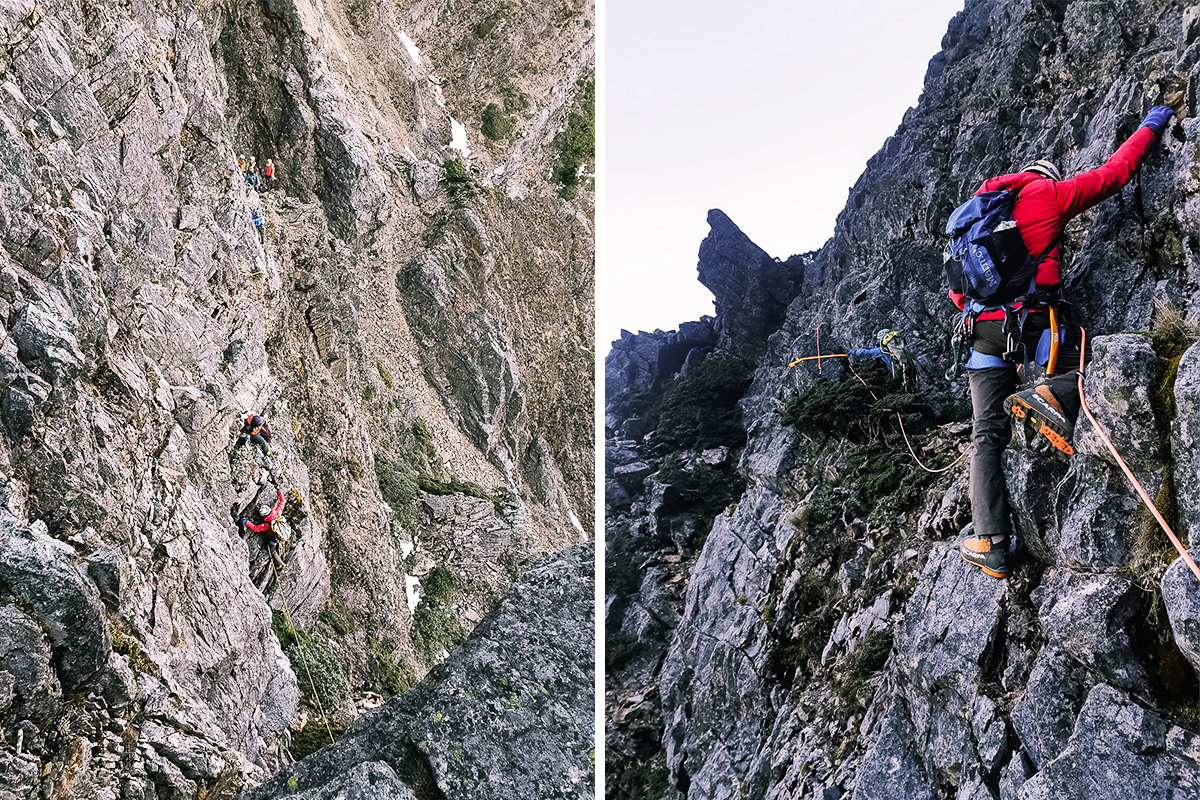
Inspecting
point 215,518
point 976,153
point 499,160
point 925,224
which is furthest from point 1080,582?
point 499,160

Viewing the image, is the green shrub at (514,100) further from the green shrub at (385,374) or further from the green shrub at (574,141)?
the green shrub at (385,374)

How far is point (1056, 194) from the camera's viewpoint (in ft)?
9.80

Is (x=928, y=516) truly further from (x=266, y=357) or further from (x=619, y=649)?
(x=266, y=357)

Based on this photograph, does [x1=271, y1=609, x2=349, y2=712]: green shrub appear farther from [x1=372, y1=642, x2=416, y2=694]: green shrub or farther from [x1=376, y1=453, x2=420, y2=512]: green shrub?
[x1=376, y1=453, x2=420, y2=512]: green shrub

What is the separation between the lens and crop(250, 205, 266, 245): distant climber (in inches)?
279

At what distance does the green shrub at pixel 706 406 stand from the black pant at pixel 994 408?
6.58ft

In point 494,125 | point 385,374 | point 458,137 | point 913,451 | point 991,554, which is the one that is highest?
point 494,125

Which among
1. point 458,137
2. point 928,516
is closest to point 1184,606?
point 928,516

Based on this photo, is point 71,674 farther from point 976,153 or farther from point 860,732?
point 976,153

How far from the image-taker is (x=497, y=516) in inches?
351

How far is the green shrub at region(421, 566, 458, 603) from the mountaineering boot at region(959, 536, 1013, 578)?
21.5 feet

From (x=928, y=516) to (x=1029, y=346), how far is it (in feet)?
3.87

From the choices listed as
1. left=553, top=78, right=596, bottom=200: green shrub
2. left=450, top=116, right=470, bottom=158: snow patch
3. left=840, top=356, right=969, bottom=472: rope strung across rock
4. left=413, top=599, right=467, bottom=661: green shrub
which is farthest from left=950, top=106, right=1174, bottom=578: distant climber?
left=450, top=116, right=470, bottom=158: snow patch

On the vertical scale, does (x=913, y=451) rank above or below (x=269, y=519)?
below
